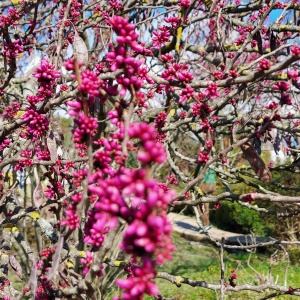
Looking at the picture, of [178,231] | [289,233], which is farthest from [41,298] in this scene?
[178,231]

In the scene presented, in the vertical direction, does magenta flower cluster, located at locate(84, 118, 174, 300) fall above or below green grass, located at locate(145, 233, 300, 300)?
above

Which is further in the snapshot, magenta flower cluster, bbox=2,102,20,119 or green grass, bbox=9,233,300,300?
green grass, bbox=9,233,300,300

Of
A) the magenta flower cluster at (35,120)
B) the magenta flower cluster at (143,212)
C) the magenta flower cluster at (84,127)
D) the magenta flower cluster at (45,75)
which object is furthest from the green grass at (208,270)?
the magenta flower cluster at (143,212)

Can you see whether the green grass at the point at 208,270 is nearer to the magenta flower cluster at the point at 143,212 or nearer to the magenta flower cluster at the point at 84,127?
the magenta flower cluster at the point at 84,127

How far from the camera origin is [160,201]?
0.91 metres

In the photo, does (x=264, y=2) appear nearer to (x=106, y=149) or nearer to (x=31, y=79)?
(x=31, y=79)

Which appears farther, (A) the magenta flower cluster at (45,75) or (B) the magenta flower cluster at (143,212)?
(A) the magenta flower cluster at (45,75)

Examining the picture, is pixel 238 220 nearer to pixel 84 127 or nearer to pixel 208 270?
pixel 208 270

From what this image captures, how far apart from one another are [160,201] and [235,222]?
43.3 ft

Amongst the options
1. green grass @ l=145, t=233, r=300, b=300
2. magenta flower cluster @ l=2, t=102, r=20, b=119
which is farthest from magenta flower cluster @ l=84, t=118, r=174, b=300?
green grass @ l=145, t=233, r=300, b=300

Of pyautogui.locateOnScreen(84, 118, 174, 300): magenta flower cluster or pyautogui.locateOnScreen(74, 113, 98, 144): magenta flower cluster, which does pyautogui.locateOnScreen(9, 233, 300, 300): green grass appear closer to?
pyautogui.locateOnScreen(74, 113, 98, 144): magenta flower cluster

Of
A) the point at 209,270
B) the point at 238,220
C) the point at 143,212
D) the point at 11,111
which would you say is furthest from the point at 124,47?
the point at 238,220

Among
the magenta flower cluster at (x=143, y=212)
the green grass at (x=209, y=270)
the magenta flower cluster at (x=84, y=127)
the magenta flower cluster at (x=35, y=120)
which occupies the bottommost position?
the green grass at (x=209, y=270)

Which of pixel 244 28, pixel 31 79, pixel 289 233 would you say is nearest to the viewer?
pixel 244 28
